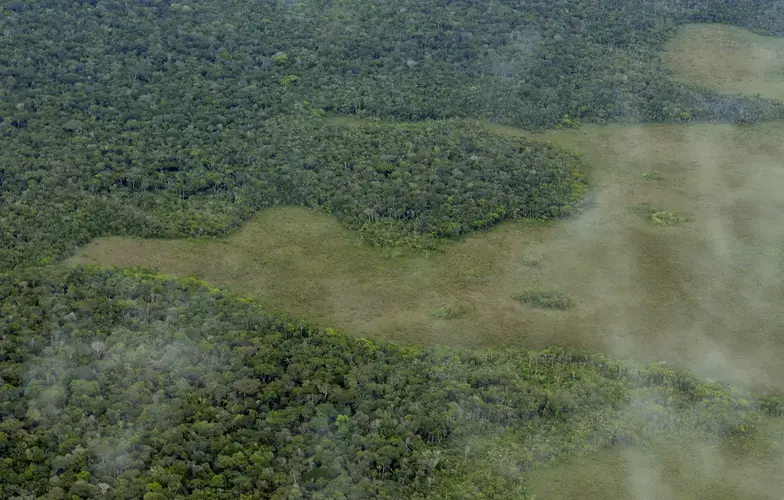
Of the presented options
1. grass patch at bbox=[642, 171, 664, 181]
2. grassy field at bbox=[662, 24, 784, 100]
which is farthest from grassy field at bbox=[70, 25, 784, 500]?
grassy field at bbox=[662, 24, 784, 100]

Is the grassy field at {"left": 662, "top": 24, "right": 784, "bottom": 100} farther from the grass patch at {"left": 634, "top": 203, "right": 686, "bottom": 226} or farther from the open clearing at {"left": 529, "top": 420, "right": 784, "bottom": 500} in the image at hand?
the open clearing at {"left": 529, "top": 420, "right": 784, "bottom": 500}

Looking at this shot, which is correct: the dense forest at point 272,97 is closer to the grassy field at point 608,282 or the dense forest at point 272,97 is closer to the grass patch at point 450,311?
the grassy field at point 608,282

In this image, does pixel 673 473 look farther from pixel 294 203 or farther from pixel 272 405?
pixel 294 203

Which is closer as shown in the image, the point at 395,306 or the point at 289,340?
the point at 289,340

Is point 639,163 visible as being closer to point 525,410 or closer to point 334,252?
point 334,252

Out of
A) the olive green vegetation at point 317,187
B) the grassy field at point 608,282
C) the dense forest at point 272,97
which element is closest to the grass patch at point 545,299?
the grassy field at point 608,282

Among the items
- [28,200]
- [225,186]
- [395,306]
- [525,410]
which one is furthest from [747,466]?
[28,200]
